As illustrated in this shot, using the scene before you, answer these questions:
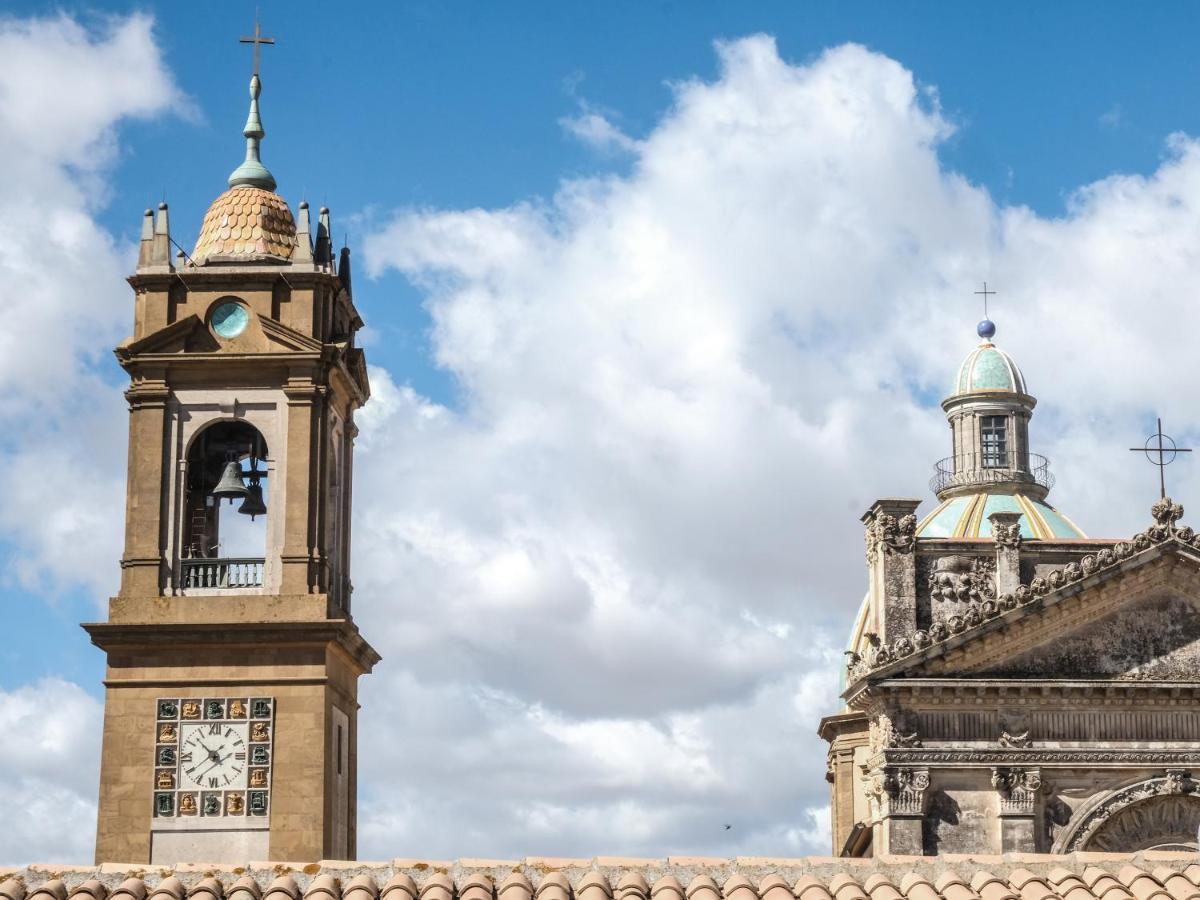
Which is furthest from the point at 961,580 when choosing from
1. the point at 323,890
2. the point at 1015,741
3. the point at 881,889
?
the point at 323,890

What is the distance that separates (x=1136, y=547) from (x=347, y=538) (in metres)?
13.1

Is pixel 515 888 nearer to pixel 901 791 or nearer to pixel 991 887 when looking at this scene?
pixel 991 887

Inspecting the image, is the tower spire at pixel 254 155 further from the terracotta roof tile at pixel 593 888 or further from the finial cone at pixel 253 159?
the terracotta roof tile at pixel 593 888

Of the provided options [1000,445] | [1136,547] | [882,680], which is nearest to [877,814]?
[882,680]

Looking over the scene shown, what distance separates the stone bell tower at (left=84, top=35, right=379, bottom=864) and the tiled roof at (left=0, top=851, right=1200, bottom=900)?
11.3 meters

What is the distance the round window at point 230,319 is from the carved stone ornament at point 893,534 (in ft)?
46.5

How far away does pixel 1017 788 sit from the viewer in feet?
123

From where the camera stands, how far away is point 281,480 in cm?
3123

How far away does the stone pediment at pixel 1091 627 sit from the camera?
3762 centimetres

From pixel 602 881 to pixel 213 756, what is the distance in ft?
42.6

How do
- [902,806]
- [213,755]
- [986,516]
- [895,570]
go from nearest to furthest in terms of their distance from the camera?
[213,755] < [902,806] < [895,570] < [986,516]

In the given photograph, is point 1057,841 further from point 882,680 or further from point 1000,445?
point 1000,445

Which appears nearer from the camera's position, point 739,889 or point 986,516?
point 739,889

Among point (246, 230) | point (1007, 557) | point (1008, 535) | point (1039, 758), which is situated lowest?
point (1039, 758)
